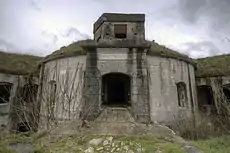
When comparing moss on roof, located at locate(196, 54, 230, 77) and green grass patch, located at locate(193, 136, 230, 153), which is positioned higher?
moss on roof, located at locate(196, 54, 230, 77)

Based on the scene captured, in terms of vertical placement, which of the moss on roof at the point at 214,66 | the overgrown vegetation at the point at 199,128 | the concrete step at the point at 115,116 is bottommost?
the overgrown vegetation at the point at 199,128

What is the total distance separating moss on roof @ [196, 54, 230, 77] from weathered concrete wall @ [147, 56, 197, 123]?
2880 millimetres

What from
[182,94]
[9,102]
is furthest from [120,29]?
[9,102]

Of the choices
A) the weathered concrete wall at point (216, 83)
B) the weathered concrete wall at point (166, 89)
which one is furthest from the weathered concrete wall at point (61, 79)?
the weathered concrete wall at point (216, 83)

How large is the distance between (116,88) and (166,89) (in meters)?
3.81

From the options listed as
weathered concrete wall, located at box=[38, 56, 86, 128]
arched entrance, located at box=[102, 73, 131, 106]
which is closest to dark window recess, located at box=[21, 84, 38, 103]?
weathered concrete wall, located at box=[38, 56, 86, 128]

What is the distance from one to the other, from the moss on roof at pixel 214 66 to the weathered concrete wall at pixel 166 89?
2880 millimetres

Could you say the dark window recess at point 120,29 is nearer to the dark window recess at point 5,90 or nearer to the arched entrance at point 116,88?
the arched entrance at point 116,88

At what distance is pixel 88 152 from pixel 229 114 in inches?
388

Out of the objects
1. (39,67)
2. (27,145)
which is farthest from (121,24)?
(27,145)

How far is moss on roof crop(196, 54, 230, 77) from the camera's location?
57.5ft

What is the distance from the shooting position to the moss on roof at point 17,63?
17312 mm

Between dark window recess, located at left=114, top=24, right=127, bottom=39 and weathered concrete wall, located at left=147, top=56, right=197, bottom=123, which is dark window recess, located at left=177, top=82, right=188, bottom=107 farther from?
dark window recess, located at left=114, top=24, right=127, bottom=39

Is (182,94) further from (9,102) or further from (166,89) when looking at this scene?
(9,102)
